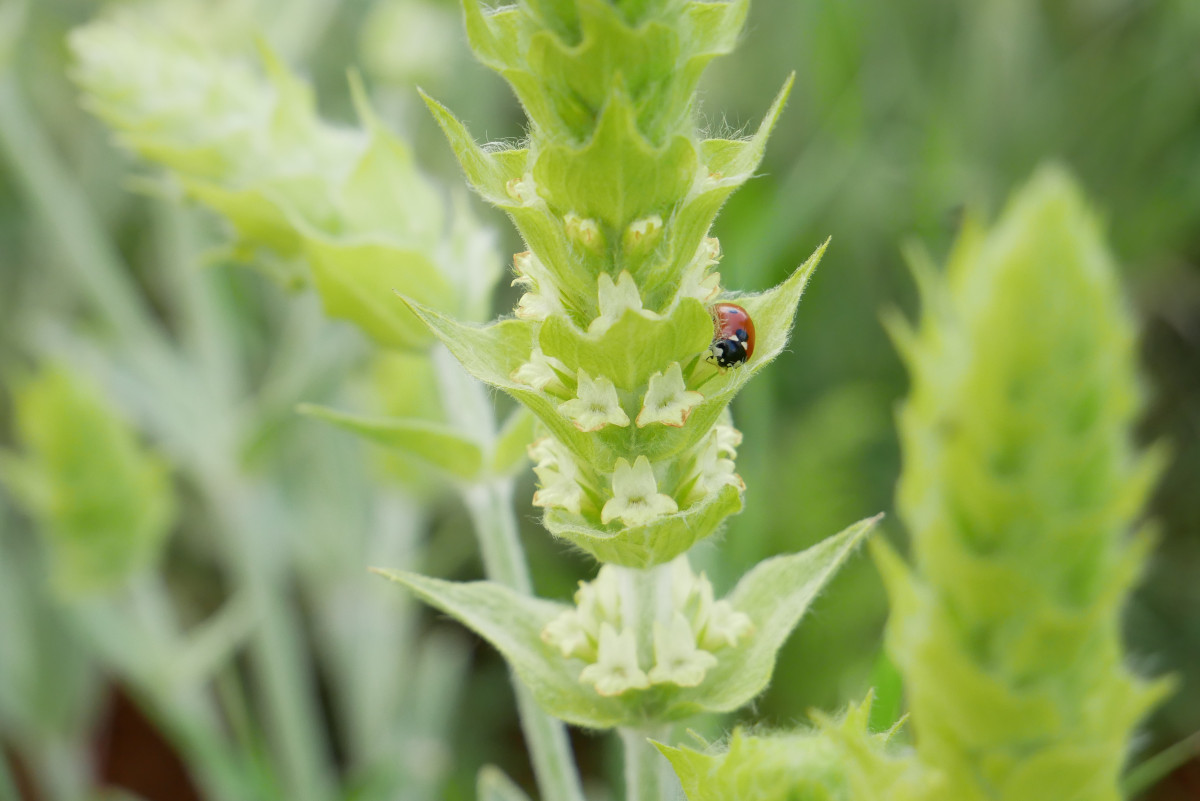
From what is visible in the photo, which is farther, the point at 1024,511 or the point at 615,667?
the point at 615,667

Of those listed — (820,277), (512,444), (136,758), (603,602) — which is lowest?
(603,602)

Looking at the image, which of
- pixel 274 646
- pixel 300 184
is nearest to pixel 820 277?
pixel 274 646

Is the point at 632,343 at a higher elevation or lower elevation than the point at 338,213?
lower

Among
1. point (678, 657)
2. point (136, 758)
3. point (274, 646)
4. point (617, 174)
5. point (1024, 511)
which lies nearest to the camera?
point (1024, 511)

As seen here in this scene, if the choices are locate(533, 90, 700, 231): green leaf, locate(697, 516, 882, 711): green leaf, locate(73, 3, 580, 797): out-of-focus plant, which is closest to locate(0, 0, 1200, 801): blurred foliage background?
locate(73, 3, 580, 797): out-of-focus plant

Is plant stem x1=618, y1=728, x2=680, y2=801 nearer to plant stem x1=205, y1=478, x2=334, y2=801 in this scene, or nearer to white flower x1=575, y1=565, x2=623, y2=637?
white flower x1=575, y1=565, x2=623, y2=637

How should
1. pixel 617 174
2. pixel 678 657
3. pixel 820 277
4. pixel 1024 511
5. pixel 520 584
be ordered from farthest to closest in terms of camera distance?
pixel 820 277
pixel 520 584
pixel 678 657
pixel 617 174
pixel 1024 511

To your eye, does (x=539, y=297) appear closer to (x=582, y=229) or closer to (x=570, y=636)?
(x=582, y=229)

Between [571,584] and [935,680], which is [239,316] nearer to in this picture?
[571,584]
